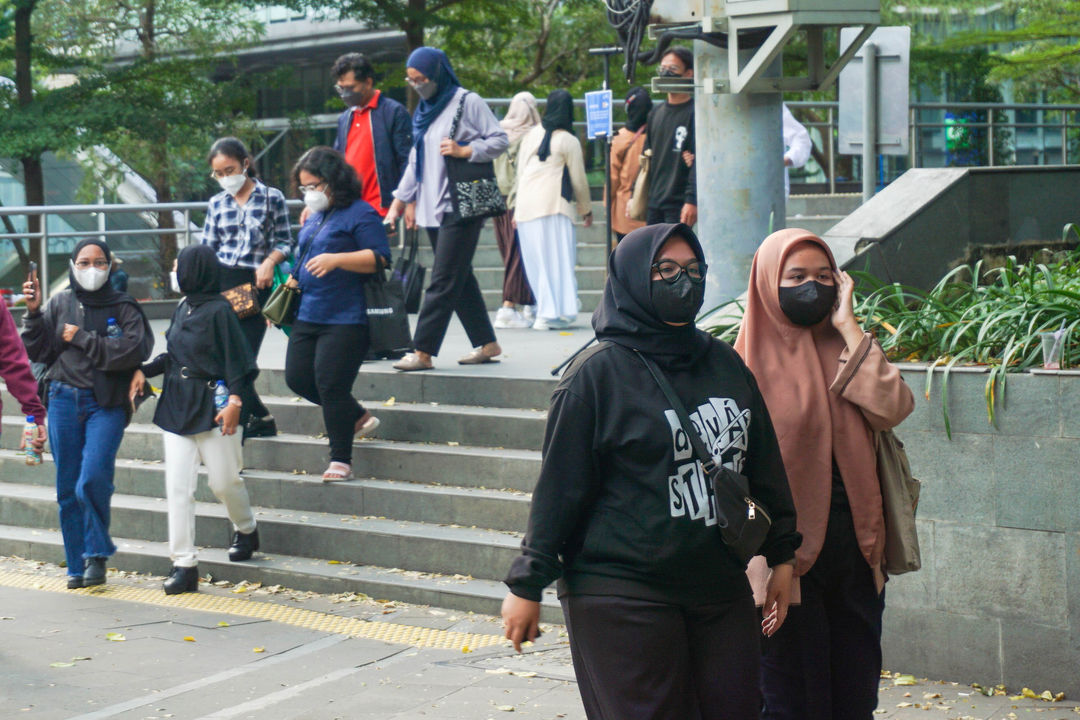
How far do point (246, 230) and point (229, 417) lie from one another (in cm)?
170

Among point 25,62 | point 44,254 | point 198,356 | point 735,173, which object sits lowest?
point 198,356

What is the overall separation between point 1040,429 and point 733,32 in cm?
299

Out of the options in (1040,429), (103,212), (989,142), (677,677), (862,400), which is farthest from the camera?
(989,142)

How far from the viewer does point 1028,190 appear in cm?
866

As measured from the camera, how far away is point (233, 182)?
8828 millimetres

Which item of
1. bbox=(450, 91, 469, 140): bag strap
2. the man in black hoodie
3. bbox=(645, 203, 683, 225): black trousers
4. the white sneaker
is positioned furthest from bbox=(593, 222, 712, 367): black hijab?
the white sneaker

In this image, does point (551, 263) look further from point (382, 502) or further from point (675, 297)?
point (675, 297)

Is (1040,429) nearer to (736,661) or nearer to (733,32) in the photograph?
(736,661)

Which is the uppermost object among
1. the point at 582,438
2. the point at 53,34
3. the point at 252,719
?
the point at 53,34

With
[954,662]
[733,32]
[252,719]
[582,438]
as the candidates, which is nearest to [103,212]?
[733,32]

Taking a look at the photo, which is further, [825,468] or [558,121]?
[558,121]

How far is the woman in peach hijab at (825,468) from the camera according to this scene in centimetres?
416

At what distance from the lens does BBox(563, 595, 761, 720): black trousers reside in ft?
11.6

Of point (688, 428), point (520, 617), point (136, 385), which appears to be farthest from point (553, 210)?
point (520, 617)
